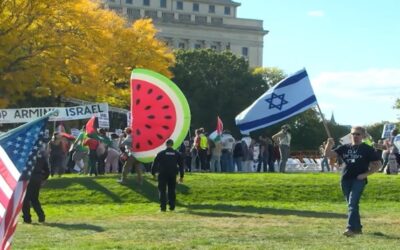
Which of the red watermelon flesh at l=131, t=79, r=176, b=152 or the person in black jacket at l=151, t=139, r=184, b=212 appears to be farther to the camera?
the red watermelon flesh at l=131, t=79, r=176, b=152

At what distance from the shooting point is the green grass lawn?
11930mm

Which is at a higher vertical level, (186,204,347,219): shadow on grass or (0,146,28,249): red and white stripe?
(0,146,28,249): red and white stripe

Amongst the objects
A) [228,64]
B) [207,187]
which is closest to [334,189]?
[207,187]

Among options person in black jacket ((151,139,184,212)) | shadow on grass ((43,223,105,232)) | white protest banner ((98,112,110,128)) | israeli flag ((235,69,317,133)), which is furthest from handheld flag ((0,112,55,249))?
white protest banner ((98,112,110,128))

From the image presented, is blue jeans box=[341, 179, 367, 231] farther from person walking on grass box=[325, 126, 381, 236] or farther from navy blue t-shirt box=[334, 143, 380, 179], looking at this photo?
navy blue t-shirt box=[334, 143, 380, 179]

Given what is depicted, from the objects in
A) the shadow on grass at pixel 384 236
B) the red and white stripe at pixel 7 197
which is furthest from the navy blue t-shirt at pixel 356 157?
the red and white stripe at pixel 7 197

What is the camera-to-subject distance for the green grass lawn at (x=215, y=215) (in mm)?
11930

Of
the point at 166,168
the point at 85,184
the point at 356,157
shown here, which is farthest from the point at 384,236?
the point at 85,184

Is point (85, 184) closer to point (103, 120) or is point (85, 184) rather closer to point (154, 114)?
point (154, 114)

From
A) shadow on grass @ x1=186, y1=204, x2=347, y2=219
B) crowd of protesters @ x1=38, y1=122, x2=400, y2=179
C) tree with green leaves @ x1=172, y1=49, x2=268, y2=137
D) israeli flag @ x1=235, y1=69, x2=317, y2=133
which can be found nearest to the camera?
shadow on grass @ x1=186, y1=204, x2=347, y2=219

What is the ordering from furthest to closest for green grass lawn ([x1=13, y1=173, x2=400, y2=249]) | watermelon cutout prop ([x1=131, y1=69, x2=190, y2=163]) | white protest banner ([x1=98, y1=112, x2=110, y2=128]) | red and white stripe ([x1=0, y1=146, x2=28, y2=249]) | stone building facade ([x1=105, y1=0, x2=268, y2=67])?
1. stone building facade ([x1=105, y1=0, x2=268, y2=67])
2. white protest banner ([x1=98, y1=112, x2=110, y2=128])
3. watermelon cutout prop ([x1=131, y1=69, x2=190, y2=163])
4. green grass lawn ([x1=13, y1=173, x2=400, y2=249])
5. red and white stripe ([x1=0, y1=146, x2=28, y2=249])

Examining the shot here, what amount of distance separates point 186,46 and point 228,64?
1742 inches

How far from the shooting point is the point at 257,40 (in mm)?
130250

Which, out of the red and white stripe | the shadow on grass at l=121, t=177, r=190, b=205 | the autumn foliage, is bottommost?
the shadow on grass at l=121, t=177, r=190, b=205
